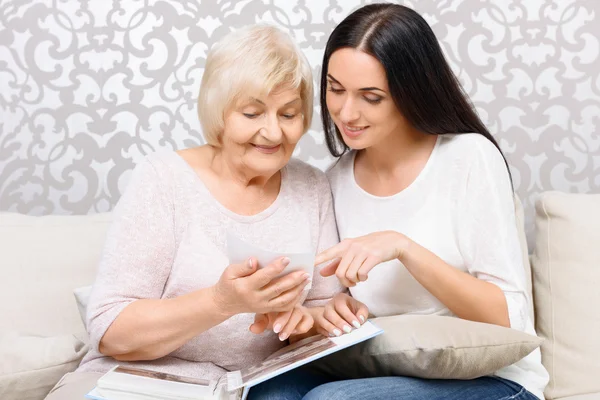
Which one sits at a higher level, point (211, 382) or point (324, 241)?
point (324, 241)

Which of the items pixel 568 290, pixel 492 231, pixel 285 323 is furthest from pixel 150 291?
pixel 568 290

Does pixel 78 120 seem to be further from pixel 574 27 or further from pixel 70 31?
pixel 574 27

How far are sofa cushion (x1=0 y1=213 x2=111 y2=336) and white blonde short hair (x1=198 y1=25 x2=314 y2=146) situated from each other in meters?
0.59

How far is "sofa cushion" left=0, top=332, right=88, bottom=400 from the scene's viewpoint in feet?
5.32

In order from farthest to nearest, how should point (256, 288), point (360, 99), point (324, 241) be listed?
point (324, 241)
point (360, 99)
point (256, 288)

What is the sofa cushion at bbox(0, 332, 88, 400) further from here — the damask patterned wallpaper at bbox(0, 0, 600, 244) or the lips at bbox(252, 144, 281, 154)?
the damask patterned wallpaper at bbox(0, 0, 600, 244)

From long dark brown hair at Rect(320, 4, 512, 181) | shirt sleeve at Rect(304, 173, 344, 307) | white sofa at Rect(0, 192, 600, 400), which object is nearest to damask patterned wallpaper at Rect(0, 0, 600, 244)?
white sofa at Rect(0, 192, 600, 400)

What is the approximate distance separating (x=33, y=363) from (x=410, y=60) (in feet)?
3.57

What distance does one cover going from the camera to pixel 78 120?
2434mm

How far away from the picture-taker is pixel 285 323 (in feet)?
5.11

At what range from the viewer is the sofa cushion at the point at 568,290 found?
1.96m

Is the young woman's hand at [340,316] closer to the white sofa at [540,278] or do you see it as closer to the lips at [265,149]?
the lips at [265,149]

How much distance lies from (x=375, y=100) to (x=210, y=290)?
1.97ft

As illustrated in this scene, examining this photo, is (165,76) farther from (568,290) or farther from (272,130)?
(568,290)
